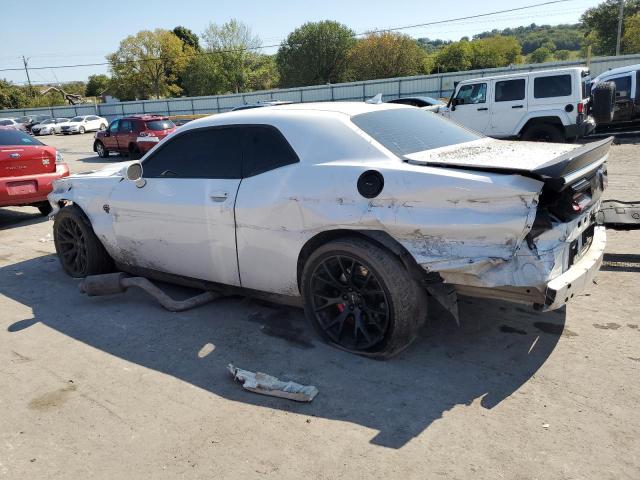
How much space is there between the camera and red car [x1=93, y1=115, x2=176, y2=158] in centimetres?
1819

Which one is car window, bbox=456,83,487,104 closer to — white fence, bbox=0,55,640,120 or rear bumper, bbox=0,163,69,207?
rear bumper, bbox=0,163,69,207

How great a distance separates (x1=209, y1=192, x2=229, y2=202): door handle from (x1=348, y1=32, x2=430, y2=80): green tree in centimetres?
6430

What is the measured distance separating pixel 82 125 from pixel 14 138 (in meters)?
33.9

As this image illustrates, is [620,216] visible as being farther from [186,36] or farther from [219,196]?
[186,36]

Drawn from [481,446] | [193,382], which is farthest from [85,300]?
[481,446]

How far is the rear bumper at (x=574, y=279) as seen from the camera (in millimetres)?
2830

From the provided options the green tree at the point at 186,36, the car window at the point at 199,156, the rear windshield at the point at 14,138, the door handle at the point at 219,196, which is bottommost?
the door handle at the point at 219,196

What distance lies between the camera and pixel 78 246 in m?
5.23

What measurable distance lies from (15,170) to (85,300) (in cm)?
429

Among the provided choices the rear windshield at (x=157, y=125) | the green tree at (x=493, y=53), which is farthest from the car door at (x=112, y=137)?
the green tree at (x=493, y=53)

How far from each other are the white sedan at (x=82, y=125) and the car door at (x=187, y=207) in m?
37.7

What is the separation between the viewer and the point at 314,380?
3.21 m

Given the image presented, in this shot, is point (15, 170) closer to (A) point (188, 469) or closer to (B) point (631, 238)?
(A) point (188, 469)

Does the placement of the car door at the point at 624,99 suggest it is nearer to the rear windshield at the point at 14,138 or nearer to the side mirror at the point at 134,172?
the side mirror at the point at 134,172
